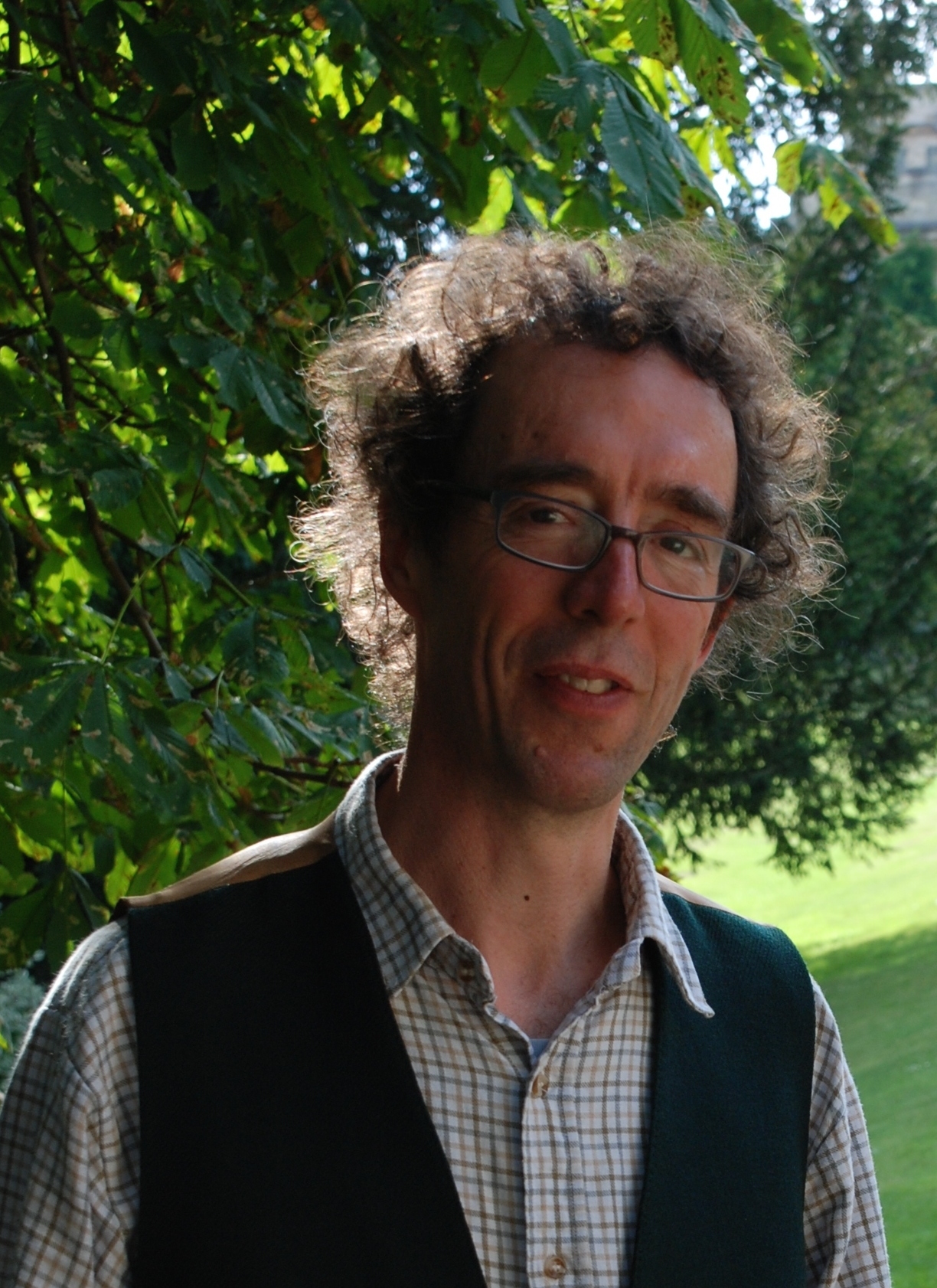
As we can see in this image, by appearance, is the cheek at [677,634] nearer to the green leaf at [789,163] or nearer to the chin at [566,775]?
the chin at [566,775]

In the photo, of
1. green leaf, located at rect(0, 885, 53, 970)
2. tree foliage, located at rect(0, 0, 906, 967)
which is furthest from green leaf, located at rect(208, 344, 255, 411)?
green leaf, located at rect(0, 885, 53, 970)

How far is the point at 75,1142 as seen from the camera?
116cm

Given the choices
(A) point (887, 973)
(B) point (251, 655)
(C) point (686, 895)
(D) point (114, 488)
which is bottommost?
(A) point (887, 973)

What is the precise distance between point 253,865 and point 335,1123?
0.84 ft

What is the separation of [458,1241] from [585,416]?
68cm

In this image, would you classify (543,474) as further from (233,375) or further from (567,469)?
(233,375)

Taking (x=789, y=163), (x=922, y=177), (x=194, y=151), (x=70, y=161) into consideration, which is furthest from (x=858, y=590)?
(x=922, y=177)

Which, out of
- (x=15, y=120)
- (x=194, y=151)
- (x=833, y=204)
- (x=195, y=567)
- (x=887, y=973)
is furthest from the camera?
(x=887, y=973)

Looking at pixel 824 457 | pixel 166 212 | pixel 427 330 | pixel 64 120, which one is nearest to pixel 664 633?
pixel 427 330

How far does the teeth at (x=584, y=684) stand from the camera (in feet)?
4.36

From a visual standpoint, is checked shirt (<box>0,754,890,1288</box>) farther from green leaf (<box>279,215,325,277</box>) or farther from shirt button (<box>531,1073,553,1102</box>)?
green leaf (<box>279,215,325,277</box>)

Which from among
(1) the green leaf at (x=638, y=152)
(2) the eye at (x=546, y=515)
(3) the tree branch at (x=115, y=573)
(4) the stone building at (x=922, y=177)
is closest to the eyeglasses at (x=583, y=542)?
(2) the eye at (x=546, y=515)

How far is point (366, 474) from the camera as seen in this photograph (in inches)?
66.8

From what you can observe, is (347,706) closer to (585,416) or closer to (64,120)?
(64,120)
